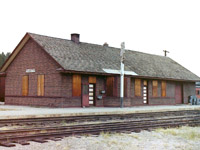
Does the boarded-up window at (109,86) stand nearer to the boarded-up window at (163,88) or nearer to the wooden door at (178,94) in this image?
the boarded-up window at (163,88)

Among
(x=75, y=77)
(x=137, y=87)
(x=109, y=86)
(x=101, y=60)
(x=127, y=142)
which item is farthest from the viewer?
(x=137, y=87)

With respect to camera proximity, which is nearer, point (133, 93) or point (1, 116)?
point (1, 116)

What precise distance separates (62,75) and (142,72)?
953 cm

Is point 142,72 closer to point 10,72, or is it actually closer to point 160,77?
point 160,77

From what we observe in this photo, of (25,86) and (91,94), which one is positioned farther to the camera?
(25,86)

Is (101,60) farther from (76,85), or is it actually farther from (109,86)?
(76,85)

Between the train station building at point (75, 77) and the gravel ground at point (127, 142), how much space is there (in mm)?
12724

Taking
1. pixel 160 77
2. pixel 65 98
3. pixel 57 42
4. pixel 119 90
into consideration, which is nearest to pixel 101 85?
pixel 119 90

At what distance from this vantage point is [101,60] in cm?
2753

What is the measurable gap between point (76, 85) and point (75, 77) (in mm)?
631

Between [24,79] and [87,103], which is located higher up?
[24,79]

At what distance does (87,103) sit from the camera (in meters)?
Result: 24.2

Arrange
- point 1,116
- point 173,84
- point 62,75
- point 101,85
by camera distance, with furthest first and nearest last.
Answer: point 173,84 → point 101,85 → point 62,75 → point 1,116

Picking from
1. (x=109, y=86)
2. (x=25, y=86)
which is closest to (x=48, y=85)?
(x=25, y=86)
